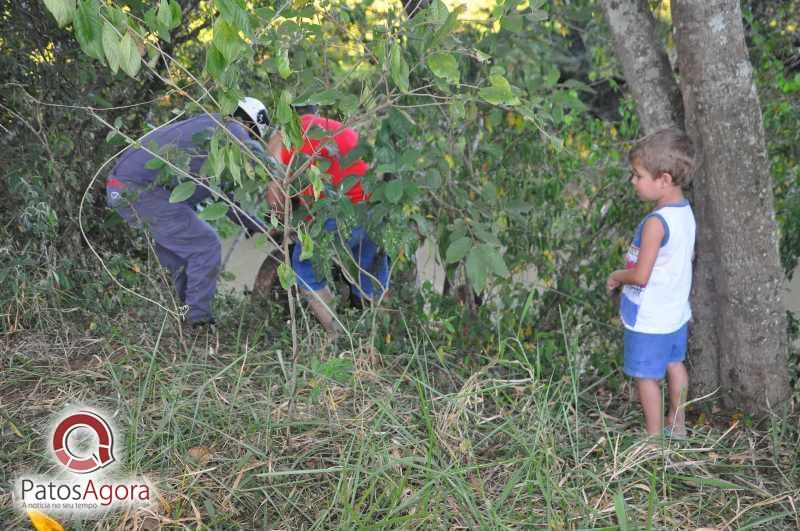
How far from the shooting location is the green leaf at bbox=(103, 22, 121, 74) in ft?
7.24

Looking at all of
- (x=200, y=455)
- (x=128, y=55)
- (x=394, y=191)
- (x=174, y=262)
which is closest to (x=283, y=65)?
(x=128, y=55)

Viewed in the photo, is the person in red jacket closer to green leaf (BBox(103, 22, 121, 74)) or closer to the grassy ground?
the grassy ground

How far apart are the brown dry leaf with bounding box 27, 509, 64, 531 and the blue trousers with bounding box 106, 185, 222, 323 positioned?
5.65 ft

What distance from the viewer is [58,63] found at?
4117mm

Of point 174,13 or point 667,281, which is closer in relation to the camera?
point 174,13

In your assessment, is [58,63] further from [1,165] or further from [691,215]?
[691,215]

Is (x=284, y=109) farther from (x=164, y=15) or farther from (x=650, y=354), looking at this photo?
(x=650, y=354)

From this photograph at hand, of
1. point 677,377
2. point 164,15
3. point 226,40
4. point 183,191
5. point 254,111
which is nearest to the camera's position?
point 226,40

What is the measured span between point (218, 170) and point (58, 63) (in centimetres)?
205

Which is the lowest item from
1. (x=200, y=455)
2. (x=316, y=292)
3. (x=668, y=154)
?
(x=200, y=455)

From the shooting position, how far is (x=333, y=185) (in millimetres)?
3607

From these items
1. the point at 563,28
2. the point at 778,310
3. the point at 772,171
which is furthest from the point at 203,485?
the point at 563,28

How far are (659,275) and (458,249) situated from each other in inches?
30.7

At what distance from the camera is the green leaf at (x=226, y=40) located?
2.15 metres
